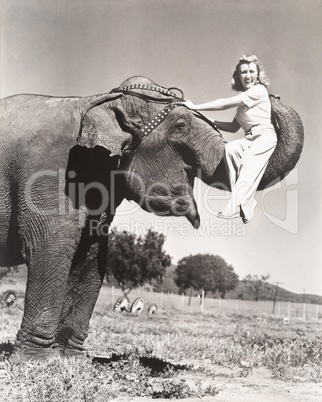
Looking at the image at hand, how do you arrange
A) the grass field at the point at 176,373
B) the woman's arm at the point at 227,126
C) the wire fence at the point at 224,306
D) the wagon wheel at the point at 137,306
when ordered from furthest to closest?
the wire fence at the point at 224,306 < the wagon wheel at the point at 137,306 < the woman's arm at the point at 227,126 < the grass field at the point at 176,373

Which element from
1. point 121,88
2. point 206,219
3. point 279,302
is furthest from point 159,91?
point 279,302

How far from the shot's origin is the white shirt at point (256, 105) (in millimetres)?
3303

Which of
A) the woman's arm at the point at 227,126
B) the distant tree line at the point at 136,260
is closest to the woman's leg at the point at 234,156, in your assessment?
the woman's arm at the point at 227,126

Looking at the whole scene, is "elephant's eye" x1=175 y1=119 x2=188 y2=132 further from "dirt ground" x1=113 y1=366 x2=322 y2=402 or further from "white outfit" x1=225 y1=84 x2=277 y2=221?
"dirt ground" x1=113 y1=366 x2=322 y2=402

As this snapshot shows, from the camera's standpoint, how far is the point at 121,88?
354 centimetres

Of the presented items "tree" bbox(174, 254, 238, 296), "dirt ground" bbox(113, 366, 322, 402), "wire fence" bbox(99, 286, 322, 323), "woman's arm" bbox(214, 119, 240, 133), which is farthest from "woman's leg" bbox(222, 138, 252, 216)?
"tree" bbox(174, 254, 238, 296)

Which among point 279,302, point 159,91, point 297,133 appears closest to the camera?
point 297,133

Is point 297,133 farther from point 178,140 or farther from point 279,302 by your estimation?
point 279,302

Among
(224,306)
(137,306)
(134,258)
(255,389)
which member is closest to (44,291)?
(255,389)

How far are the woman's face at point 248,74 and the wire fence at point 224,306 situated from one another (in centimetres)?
576

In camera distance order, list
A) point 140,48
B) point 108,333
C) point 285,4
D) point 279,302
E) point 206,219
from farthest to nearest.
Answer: point 279,302
point 108,333
point 206,219
point 140,48
point 285,4

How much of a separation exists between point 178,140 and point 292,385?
5.14 feet

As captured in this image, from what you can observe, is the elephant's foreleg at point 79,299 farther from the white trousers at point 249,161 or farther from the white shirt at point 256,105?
the white shirt at point 256,105

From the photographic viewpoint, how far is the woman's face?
3.36 metres
